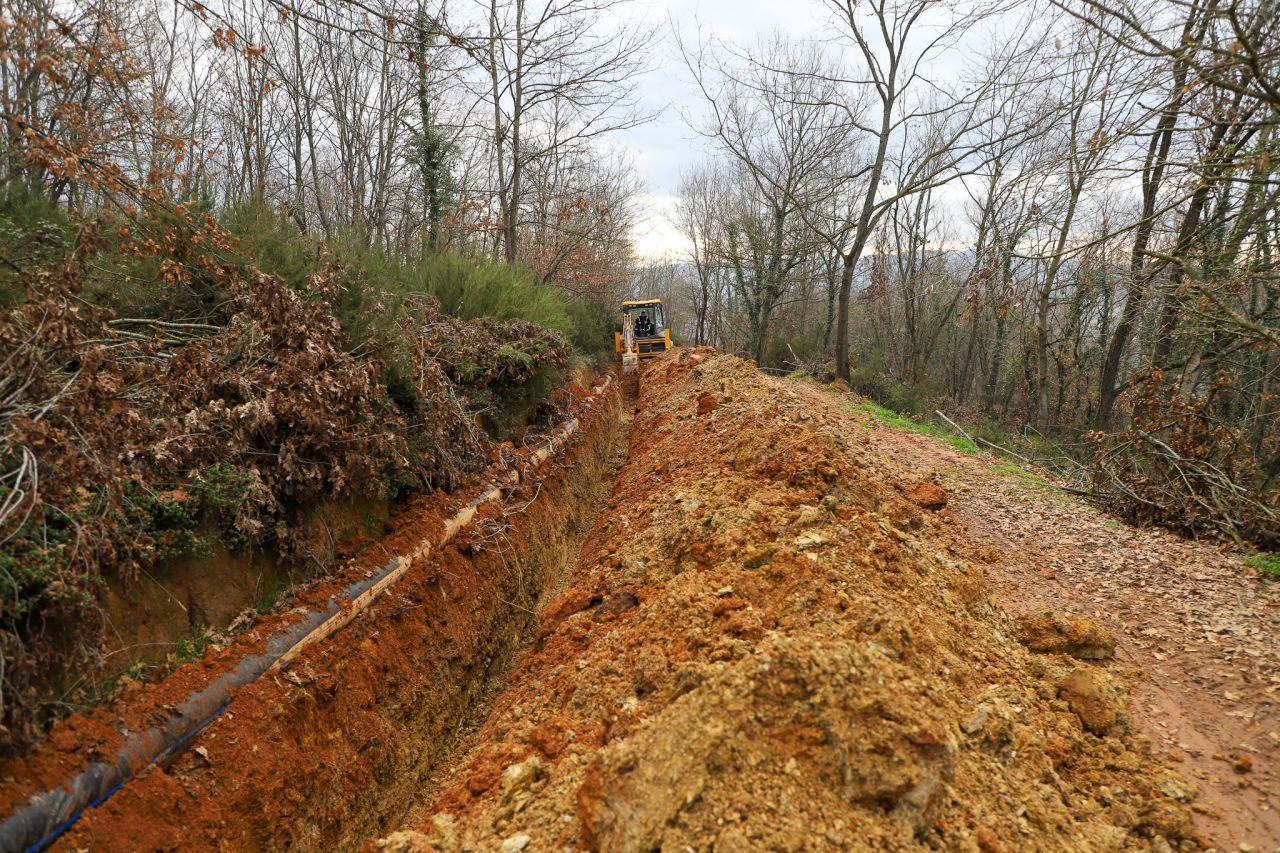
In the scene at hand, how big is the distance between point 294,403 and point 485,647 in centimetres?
245

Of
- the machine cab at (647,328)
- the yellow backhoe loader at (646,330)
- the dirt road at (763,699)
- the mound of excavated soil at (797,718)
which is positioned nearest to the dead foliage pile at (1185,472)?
the dirt road at (763,699)

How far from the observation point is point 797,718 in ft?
7.25

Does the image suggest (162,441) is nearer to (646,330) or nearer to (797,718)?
(797,718)

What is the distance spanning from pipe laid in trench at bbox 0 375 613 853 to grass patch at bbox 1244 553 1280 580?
6115 mm

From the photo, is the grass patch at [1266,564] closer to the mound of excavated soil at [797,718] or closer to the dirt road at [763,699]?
the dirt road at [763,699]

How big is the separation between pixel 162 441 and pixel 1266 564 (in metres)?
7.39

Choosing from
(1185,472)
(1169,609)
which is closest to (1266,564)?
(1169,609)

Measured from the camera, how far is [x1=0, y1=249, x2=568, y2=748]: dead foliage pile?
8.39 ft

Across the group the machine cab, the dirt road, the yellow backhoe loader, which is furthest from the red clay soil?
the machine cab

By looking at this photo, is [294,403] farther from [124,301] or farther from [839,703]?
[839,703]

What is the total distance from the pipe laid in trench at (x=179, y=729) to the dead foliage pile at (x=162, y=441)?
0.28 m

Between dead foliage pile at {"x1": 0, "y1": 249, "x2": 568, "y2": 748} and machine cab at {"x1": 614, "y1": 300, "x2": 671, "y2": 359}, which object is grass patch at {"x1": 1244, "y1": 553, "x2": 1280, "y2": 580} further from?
machine cab at {"x1": 614, "y1": 300, "x2": 671, "y2": 359}

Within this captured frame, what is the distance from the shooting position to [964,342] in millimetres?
33438

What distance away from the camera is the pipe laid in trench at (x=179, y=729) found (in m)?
2.26
